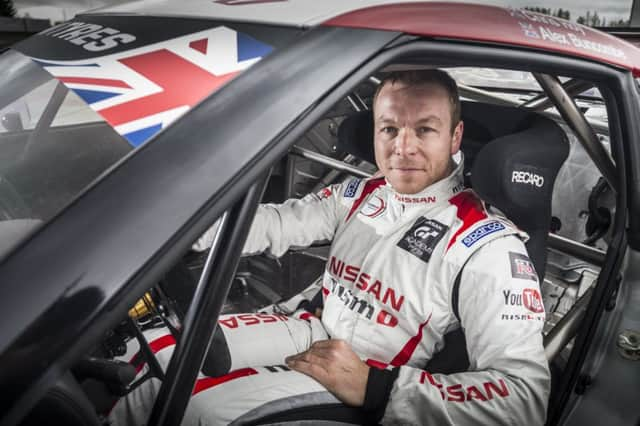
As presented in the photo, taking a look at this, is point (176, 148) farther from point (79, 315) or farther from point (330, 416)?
point (330, 416)

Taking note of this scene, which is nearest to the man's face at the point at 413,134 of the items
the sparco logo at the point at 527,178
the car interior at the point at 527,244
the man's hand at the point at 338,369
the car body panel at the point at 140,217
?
the car interior at the point at 527,244

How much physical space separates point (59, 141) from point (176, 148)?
559 millimetres

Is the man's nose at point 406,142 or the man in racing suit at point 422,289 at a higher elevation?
the man's nose at point 406,142

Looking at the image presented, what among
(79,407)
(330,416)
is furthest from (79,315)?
(330,416)

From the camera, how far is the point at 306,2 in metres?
0.71

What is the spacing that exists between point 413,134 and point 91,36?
0.71m

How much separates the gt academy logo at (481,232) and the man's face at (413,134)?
19 cm

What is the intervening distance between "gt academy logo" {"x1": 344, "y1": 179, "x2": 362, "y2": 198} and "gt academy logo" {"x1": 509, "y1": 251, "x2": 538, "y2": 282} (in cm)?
55

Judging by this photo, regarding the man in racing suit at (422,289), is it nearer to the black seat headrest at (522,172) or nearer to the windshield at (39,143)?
the black seat headrest at (522,172)

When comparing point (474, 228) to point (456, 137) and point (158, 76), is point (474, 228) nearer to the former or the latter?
point (456, 137)

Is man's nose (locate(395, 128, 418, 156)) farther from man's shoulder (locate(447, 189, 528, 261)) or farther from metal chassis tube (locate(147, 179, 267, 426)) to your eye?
metal chassis tube (locate(147, 179, 267, 426))

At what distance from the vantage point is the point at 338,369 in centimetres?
102

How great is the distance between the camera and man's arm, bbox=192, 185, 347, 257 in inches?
55.5

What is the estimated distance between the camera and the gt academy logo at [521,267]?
1.00m
